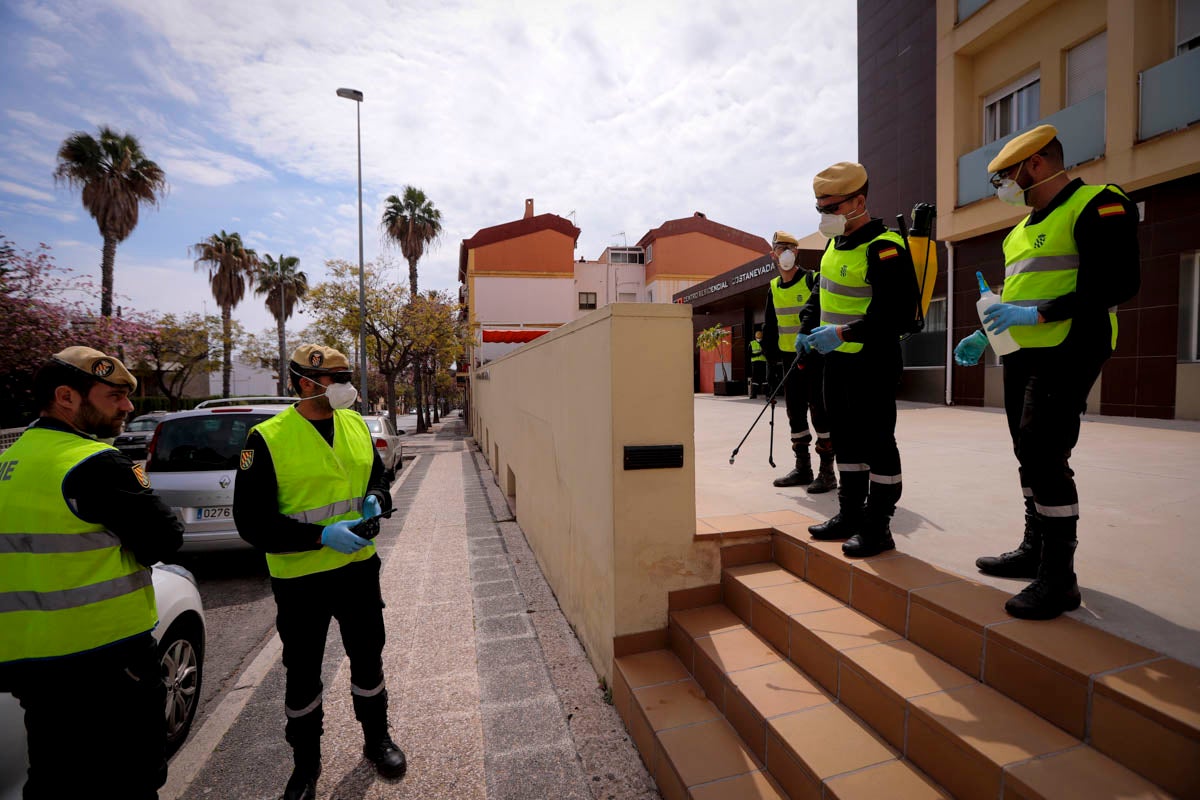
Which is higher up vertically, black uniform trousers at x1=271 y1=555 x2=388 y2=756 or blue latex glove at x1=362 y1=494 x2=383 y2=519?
blue latex glove at x1=362 y1=494 x2=383 y2=519

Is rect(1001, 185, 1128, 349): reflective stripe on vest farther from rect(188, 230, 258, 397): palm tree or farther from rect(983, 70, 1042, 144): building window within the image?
rect(188, 230, 258, 397): palm tree

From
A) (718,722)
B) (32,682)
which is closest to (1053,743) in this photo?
(718,722)

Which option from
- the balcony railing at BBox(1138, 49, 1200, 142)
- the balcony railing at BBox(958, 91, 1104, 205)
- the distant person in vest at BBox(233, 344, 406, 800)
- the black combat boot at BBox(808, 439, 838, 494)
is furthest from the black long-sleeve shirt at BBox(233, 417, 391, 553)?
the balcony railing at BBox(1138, 49, 1200, 142)

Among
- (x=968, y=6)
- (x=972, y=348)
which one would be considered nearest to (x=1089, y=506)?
(x=972, y=348)

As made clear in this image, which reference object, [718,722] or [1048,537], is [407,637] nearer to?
[718,722]

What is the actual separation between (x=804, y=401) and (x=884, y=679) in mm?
3105

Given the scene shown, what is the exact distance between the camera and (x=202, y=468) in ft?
17.7

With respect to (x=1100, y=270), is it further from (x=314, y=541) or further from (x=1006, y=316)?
(x=314, y=541)

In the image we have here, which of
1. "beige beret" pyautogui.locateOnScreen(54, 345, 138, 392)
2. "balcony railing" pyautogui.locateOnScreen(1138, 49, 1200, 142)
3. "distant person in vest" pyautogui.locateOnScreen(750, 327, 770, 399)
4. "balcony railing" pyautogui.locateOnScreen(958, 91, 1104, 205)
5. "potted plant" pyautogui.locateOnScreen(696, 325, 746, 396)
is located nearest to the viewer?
"beige beret" pyautogui.locateOnScreen(54, 345, 138, 392)

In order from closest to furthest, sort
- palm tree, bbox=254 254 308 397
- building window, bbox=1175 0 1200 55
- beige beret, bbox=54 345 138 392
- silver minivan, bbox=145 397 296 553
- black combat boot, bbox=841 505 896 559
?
1. beige beret, bbox=54 345 138 392
2. black combat boot, bbox=841 505 896 559
3. silver minivan, bbox=145 397 296 553
4. building window, bbox=1175 0 1200 55
5. palm tree, bbox=254 254 308 397

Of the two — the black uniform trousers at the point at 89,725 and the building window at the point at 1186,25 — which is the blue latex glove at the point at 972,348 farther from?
the building window at the point at 1186,25

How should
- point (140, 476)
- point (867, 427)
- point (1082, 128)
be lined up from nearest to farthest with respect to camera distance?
1. point (140, 476)
2. point (867, 427)
3. point (1082, 128)

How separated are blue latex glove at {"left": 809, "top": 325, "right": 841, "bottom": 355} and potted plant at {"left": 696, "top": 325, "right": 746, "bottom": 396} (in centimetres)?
1685

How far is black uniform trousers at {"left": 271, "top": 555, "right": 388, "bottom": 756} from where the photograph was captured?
2486mm
